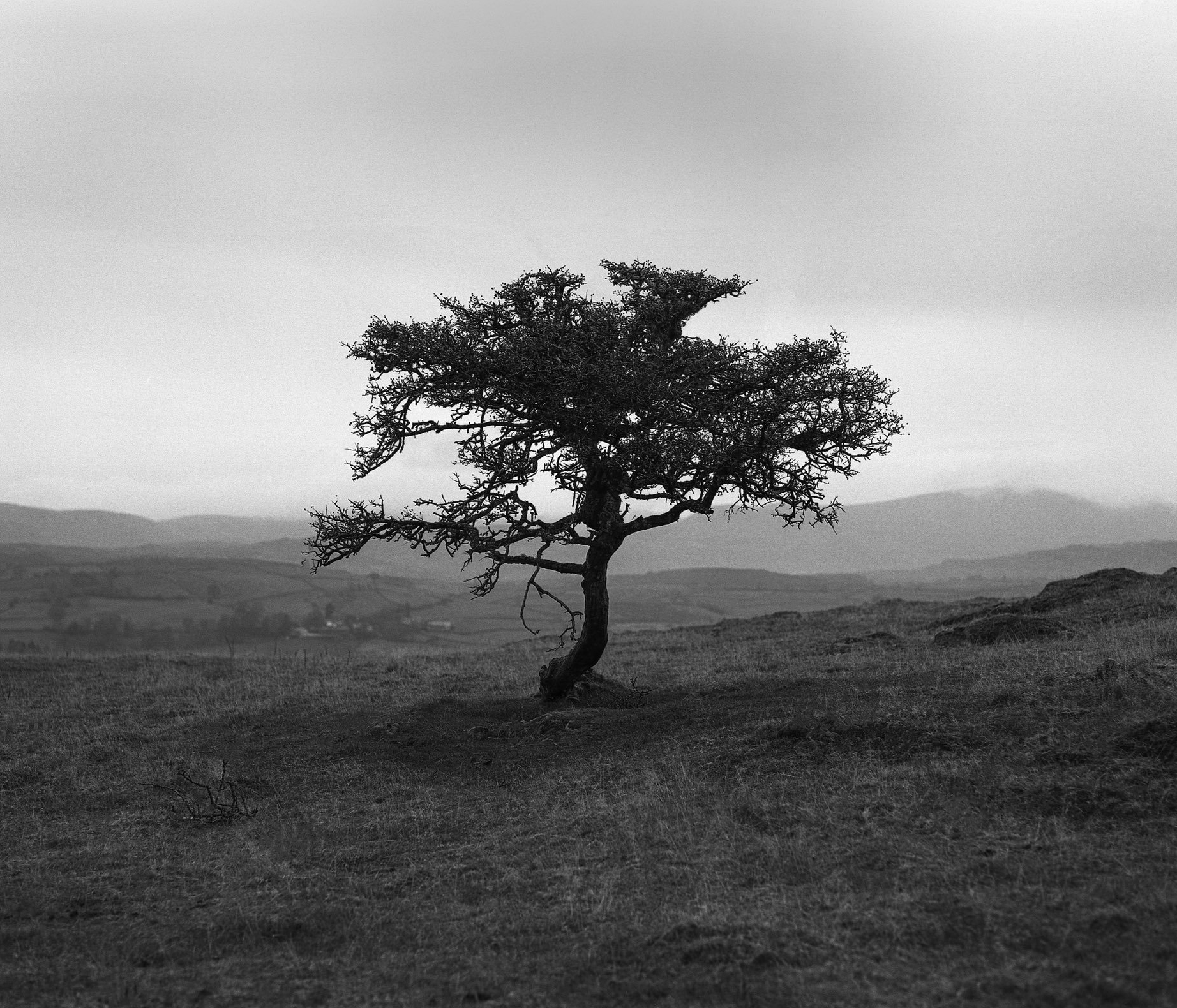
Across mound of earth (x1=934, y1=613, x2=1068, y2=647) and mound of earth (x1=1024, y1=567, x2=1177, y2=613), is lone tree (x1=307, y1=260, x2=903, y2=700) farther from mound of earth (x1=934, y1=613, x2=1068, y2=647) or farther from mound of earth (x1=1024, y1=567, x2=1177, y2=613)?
mound of earth (x1=1024, y1=567, x2=1177, y2=613)

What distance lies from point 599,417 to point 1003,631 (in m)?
14.2

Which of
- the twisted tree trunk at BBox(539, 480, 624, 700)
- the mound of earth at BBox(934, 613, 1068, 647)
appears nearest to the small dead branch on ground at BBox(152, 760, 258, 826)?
the twisted tree trunk at BBox(539, 480, 624, 700)

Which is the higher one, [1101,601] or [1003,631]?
[1101,601]

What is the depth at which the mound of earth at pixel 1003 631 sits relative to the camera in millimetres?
24781

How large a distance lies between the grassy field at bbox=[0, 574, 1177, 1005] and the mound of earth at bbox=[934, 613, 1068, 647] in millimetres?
2977

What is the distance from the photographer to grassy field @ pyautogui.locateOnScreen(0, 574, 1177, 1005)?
25.9 feet

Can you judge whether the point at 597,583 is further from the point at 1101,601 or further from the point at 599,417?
the point at 1101,601

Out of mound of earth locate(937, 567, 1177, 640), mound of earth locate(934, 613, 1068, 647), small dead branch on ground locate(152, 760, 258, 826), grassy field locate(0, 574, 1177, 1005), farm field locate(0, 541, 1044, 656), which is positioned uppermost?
mound of earth locate(937, 567, 1177, 640)

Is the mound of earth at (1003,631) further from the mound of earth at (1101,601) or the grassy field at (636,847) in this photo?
the grassy field at (636,847)

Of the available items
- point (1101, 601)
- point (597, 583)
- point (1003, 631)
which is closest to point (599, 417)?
point (597, 583)

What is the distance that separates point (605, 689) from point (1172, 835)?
40.0 feet

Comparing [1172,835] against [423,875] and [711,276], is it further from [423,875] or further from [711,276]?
[711,276]

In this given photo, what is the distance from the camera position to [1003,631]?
2522 centimetres

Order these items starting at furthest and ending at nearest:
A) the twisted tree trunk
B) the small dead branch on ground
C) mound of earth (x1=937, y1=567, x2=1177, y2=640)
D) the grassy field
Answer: mound of earth (x1=937, y1=567, x2=1177, y2=640), the twisted tree trunk, the small dead branch on ground, the grassy field
